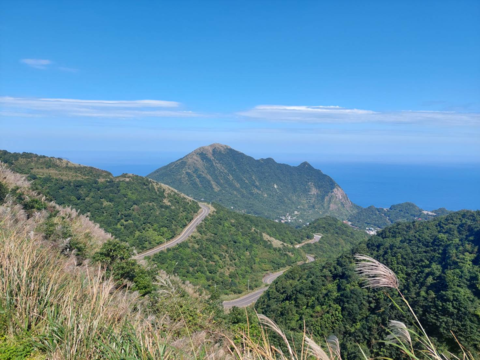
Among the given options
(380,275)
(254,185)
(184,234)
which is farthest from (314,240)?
(254,185)

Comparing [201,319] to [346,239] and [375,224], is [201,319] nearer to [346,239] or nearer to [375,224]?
[346,239]

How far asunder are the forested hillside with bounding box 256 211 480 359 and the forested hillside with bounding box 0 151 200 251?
21308mm

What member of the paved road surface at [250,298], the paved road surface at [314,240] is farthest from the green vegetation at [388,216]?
the paved road surface at [250,298]

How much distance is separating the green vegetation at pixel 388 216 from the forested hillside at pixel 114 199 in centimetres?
10457

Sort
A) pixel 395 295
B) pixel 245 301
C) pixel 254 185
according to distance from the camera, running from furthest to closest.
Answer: pixel 254 185 < pixel 245 301 < pixel 395 295

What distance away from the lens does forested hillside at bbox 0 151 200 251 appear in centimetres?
4081

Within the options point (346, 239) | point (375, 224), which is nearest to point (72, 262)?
point (346, 239)

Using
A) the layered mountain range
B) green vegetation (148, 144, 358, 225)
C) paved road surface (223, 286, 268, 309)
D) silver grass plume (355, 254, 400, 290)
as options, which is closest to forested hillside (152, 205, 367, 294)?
paved road surface (223, 286, 268, 309)

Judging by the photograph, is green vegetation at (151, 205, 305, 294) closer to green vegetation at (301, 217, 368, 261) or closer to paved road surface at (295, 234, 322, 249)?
paved road surface at (295, 234, 322, 249)

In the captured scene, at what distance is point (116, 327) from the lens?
315cm

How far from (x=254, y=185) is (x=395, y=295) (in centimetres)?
14516

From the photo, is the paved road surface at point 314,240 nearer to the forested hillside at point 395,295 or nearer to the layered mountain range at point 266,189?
the forested hillside at point 395,295

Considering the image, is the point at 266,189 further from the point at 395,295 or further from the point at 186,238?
the point at 395,295

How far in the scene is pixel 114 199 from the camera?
46.6 meters
